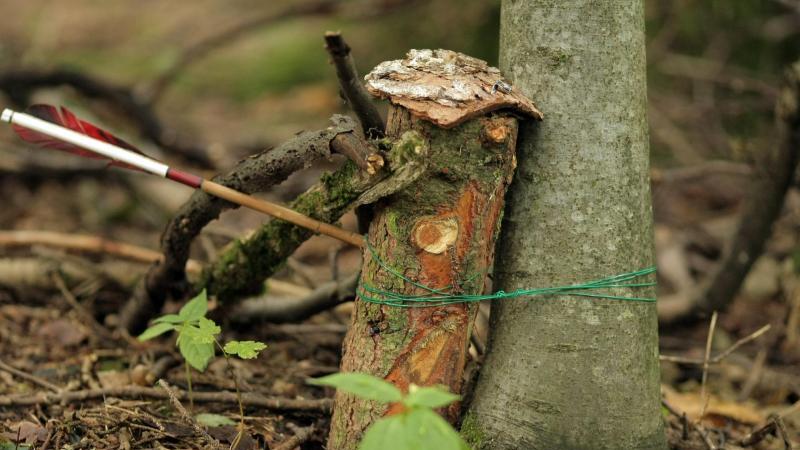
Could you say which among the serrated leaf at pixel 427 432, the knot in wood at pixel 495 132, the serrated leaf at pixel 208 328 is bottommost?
the serrated leaf at pixel 208 328

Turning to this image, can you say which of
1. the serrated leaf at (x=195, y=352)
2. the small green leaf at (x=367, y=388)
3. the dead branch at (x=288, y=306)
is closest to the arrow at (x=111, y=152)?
the serrated leaf at (x=195, y=352)

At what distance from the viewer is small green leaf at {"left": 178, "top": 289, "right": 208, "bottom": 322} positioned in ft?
7.01

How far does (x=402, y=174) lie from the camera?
6.11ft

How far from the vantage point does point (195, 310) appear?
216cm

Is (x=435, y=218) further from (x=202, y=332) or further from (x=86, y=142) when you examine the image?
(x=86, y=142)

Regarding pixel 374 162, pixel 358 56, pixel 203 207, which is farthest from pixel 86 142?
pixel 358 56

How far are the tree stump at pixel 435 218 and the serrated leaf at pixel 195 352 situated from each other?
39 cm

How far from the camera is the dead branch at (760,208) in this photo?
9.52 ft

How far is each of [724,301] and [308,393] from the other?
6.41ft

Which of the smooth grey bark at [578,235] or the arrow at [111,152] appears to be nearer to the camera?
the smooth grey bark at [578,235]

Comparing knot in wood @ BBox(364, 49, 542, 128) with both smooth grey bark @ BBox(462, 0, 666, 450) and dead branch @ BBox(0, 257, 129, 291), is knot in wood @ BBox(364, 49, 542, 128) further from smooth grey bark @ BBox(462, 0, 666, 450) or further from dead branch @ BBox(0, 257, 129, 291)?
dead branch @ BBox(0, 257, 129, 291)

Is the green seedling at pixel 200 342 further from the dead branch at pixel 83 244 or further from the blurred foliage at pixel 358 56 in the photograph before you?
the blurred foliage at pixel 358 56

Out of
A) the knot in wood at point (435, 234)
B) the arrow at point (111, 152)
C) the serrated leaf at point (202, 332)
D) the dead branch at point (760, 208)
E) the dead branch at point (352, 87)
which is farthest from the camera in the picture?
the dead branch at point (760, 208)

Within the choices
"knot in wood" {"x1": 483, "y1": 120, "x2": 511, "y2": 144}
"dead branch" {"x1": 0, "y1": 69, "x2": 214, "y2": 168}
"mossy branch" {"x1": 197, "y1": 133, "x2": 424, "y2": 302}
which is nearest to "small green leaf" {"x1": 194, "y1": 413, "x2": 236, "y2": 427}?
"mossy branch" {"x1": 197, "y1": 133, "x2": 424, "y2": 302}
